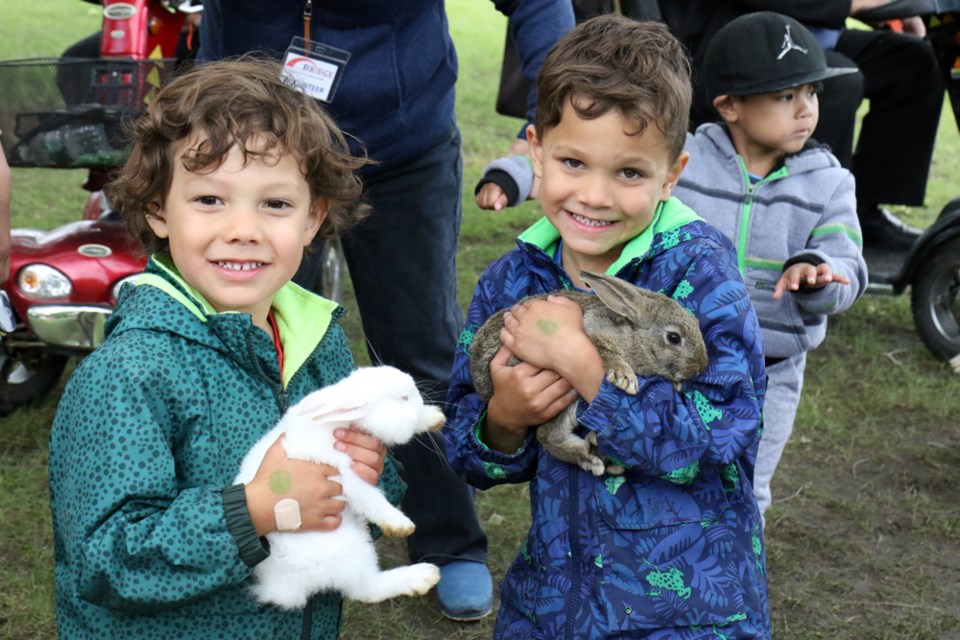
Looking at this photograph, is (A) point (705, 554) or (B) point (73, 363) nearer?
(A) point (705, 554)

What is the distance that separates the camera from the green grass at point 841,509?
12.5 feet

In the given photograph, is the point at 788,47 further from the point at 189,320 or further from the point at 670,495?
the point at 189,320

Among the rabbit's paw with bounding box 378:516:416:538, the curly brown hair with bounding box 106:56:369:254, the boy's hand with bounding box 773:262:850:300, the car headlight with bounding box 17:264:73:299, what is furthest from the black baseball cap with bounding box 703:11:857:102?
the car headlight with bounding box 17:264:73:299

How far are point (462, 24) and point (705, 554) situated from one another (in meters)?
14.1

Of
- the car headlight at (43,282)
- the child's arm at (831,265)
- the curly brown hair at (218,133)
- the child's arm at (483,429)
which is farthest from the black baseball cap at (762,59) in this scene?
the car headlight at (43,282)

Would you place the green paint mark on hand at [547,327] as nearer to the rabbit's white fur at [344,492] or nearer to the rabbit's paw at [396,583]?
the rabbit's white fur at [344,492]

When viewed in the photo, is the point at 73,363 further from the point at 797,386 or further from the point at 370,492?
the point at 370,492

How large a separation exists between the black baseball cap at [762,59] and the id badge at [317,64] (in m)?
1.30

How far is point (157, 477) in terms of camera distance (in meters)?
1.89

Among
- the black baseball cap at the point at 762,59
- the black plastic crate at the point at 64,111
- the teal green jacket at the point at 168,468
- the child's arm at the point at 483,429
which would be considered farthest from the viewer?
the black plastic crate at the point at 64,111

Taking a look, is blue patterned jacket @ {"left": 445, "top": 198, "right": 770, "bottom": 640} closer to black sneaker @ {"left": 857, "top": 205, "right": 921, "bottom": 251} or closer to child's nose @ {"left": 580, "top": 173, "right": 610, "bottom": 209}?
child's nose @ {"left": 580, "top": 173, "right": 610, "bottom": 209}

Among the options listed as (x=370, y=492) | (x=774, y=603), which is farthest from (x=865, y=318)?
(x=370, y=492)

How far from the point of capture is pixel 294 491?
1.95m

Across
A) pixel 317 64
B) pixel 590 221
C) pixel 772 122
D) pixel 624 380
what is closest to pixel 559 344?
pixel 624 380
